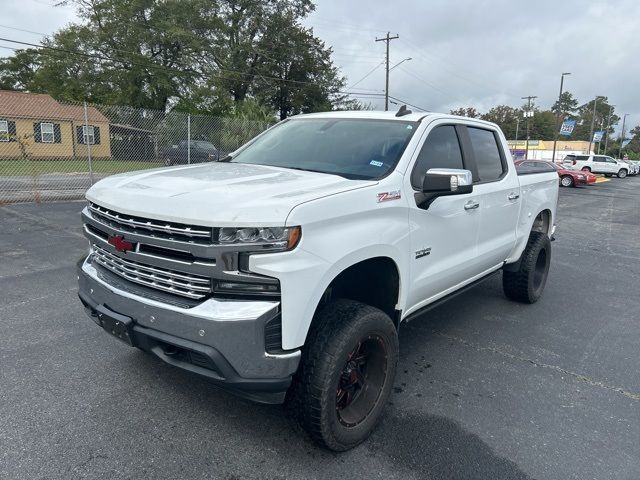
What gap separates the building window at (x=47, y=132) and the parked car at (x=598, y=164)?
37.6 meters

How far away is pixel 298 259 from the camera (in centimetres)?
225

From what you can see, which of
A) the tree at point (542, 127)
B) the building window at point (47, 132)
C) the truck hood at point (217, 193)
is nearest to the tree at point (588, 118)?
the tree at point (542, 127)

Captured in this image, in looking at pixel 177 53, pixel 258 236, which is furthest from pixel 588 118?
pixel 258 236

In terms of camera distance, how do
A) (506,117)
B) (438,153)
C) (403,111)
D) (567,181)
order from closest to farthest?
(438,153)
(403,111)
(567,181)
(506,117)

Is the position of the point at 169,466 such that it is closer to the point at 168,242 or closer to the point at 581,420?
the point at 168,242

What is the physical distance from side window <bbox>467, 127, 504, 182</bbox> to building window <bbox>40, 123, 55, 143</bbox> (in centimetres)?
2938

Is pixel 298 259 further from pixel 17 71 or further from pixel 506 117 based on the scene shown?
pixel 506 117

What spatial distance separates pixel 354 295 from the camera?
10.7 feet

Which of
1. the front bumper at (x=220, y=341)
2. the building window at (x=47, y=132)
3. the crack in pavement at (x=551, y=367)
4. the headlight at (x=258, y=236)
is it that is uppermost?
the building window at (x=47, y=132)

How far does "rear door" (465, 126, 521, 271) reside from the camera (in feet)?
13.4

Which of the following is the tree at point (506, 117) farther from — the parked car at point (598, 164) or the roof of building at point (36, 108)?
the roof of building at point (36, 108)

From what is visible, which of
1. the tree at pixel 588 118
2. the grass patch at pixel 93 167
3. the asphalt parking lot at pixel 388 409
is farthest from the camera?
the tree at pixel 588 118

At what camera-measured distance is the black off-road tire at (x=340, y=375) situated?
8.06 feet

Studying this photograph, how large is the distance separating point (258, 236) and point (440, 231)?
163 cm
